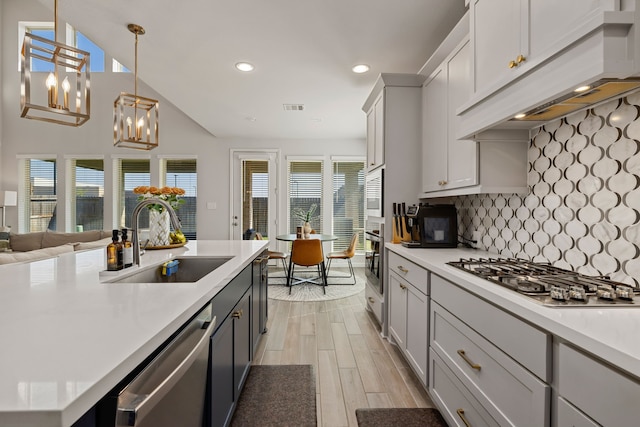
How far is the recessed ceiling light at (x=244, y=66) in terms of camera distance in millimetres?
2940

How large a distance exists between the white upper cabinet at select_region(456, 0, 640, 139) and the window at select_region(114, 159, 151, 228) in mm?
6038

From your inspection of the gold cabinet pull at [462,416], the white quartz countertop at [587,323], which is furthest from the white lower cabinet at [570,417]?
the gold cabinet pull at [462,416]

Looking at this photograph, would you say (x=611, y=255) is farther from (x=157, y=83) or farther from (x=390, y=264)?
(x=157, y=83)

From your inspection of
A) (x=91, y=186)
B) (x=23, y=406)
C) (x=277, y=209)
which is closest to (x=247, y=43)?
(x=23, y=406)

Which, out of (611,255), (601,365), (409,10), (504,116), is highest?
(409,10)

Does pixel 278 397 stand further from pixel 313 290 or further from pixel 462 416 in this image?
pixel 313 290

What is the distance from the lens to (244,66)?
298 cm

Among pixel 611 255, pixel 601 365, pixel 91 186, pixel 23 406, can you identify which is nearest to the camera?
pixel 23 406

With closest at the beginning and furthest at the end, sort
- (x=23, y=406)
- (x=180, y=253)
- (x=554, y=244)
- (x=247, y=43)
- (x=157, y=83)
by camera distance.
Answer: (x=23, y=406) < (x=554, y=244) < (x=180, y=253) < (x=247, y=43) < (x=157, y=83)

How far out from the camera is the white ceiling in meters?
2.15

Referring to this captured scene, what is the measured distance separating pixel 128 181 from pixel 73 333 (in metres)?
6.23

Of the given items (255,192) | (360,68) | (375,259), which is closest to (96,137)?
(255,192)

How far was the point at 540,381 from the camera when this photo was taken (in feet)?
3.06

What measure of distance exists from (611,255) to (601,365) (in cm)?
77
